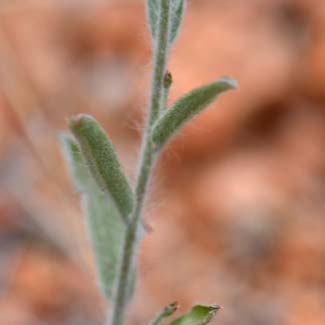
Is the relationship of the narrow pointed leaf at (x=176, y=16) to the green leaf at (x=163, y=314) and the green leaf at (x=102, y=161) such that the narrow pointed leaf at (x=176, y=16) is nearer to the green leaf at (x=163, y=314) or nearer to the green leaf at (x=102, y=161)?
the green leaf at (x=102, y=161)

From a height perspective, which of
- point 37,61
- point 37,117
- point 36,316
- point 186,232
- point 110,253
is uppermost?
point 37,61

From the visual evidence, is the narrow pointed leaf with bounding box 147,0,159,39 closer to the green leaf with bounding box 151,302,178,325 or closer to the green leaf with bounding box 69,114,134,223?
the green leaf with bounding box 69,114,134,223

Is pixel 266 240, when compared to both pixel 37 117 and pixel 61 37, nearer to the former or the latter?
pixel 37 117

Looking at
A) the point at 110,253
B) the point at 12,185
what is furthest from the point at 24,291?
the point at 110,253

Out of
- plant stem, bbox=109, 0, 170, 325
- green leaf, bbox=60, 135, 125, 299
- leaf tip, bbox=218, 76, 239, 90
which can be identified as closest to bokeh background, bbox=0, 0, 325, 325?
green leaf, bbox=60, 135, 125, 299

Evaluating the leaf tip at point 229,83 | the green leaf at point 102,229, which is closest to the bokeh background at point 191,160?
the green leaf at point 102,229
